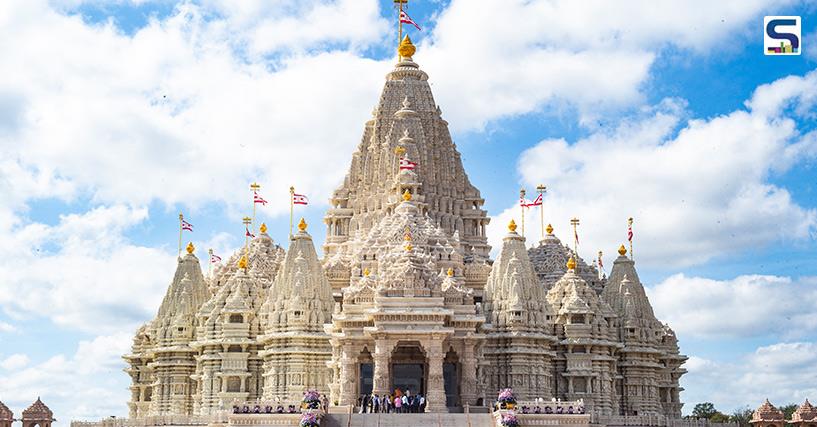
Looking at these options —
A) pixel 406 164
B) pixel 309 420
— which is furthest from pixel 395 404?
pixel 406 164

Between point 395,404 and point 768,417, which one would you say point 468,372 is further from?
point 768,417

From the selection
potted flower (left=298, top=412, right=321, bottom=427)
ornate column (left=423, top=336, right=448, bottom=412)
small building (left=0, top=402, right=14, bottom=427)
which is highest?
ornate column (left=423, top=336, right=448, bottom=412)

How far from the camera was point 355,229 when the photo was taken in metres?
94.2

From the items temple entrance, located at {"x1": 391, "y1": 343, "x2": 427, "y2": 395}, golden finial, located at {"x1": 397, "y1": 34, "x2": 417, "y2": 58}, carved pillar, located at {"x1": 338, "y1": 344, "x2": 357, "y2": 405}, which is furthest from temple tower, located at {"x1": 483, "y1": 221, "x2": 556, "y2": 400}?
golden finial, located at {"x1": 397, "y1": 34, "x2": 417, "y2": 58}

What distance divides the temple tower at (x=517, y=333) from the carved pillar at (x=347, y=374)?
929 cm

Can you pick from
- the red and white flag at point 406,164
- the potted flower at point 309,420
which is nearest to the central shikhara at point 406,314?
the red and white flag at point 406,164

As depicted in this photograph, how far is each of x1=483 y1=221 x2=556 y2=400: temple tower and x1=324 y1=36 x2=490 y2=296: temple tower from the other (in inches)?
219

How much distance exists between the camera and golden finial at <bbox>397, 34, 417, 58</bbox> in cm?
10012

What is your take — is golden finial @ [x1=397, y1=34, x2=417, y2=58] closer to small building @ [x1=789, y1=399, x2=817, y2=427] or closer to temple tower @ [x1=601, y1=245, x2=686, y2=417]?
temple tower @ [x1=601, y1=245, x2=686, y2=417]

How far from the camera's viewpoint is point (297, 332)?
268ft

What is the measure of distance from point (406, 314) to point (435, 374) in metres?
3.63

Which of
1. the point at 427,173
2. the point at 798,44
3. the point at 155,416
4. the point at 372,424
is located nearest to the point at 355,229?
the point at 427,173

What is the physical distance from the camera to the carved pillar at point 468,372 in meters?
74.6

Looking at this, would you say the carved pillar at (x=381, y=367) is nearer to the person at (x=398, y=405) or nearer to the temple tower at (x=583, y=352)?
the person at (x=398, y=405)
